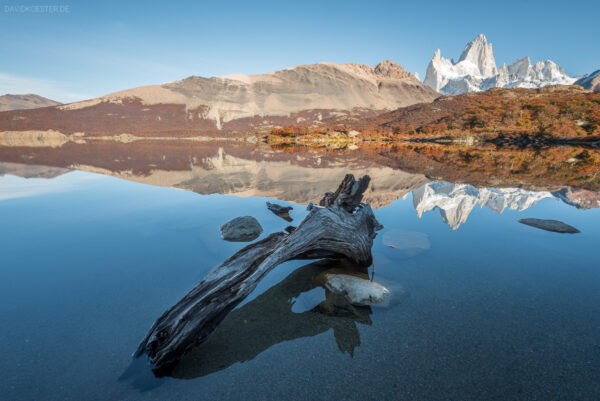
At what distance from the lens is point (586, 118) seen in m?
61.2

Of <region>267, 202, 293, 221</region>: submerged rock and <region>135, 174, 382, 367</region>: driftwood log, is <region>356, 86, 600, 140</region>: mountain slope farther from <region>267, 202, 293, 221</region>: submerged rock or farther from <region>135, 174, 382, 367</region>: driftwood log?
<region>135, 174, 382, 367</region>: driftwood log

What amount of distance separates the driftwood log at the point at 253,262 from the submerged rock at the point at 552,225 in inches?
211

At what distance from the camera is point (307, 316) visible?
3.94 metres

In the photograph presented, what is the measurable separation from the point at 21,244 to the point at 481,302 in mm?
9633

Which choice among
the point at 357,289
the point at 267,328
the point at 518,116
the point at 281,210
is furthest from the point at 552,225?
the point at 518,116

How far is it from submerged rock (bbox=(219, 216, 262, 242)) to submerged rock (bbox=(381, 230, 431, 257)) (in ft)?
10.9

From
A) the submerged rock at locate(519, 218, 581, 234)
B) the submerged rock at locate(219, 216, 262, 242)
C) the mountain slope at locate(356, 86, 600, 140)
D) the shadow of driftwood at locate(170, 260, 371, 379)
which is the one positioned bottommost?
the shadow of driftwood at locate(170, 260, 371, 379)

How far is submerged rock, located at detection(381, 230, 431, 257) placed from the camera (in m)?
6.13

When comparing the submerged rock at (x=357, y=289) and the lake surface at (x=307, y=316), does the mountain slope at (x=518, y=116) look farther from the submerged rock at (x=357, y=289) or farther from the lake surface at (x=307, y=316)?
the submerged rock at (x=357, y=289)

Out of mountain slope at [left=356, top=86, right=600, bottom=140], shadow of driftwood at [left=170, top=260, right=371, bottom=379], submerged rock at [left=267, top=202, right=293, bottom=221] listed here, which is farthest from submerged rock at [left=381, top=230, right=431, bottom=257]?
mountain slope at [left=356, top=86, right=600, bottom=140]

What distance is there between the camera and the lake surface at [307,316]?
2820 mm

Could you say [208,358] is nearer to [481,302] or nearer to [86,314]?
[86,314]

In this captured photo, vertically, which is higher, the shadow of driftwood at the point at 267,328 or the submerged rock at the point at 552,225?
the submerged rock at the point at 552,225

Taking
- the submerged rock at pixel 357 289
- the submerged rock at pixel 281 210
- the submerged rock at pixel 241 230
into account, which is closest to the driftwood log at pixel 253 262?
the submerged rock at pixel 357 289
